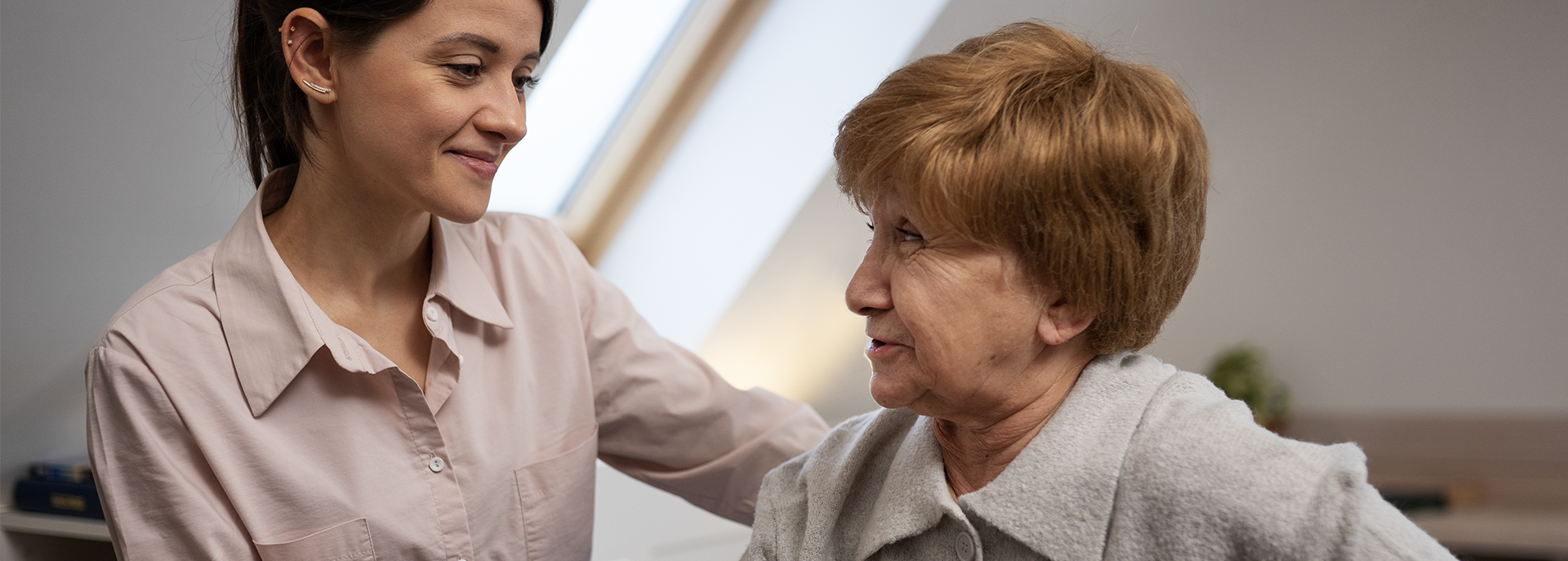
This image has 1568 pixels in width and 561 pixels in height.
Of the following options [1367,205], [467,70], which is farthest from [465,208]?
[1367,205]

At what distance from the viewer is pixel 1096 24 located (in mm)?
2631

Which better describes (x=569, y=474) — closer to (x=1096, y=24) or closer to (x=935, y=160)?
(x=935, y=160)

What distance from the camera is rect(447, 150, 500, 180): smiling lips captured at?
128 centimetres

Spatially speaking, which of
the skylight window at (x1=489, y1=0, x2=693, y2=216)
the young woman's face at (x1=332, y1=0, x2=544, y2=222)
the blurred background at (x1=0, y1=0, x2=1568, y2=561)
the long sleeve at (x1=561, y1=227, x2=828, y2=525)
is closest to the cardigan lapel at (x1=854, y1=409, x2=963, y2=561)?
the long sleeve at (x1=561, y1=227, x2=828, y2=525)

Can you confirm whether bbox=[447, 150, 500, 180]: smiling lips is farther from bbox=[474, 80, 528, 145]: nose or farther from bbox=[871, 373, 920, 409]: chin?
bbox=[871, 373, 920, 409]: chin

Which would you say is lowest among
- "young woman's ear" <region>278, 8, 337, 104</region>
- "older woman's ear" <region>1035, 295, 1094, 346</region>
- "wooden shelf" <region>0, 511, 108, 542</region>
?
"wooden shelf" <region>0, 511, 108, 542</region>

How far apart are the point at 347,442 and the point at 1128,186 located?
982mm

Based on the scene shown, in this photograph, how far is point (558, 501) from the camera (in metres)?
1.49

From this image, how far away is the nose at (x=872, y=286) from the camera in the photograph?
1.02 m

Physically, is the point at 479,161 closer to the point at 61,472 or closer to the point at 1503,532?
the point at 61,472

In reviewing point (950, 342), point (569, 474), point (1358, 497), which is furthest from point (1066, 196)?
point (569, 474)

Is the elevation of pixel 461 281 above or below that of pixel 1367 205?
below

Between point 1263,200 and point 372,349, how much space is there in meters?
2.81

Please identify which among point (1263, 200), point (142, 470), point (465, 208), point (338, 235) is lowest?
point (142, 470)
